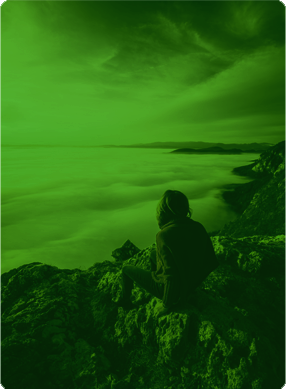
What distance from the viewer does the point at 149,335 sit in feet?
8.08

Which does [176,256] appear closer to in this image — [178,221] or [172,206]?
[178,221]

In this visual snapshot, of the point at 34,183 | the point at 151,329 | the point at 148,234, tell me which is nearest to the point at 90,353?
the point at 151,329

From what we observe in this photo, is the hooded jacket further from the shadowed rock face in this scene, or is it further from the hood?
the shadowed rock face

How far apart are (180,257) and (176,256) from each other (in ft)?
0.14

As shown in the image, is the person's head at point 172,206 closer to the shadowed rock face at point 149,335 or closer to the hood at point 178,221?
the hood at point 178,221

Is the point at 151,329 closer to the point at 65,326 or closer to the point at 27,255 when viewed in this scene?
the point at 65,326

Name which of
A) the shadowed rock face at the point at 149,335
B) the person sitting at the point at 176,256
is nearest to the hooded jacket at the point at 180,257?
the person sitting at the point at 176,256

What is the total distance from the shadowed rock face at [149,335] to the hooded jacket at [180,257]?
1.22 feet

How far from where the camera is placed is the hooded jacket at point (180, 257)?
207 cm

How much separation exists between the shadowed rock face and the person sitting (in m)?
0.33

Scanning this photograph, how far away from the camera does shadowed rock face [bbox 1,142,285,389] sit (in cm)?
209

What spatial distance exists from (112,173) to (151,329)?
5346 centimetres

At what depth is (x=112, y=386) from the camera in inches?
83.3

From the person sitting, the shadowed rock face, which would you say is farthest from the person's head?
the shadowed rock face
